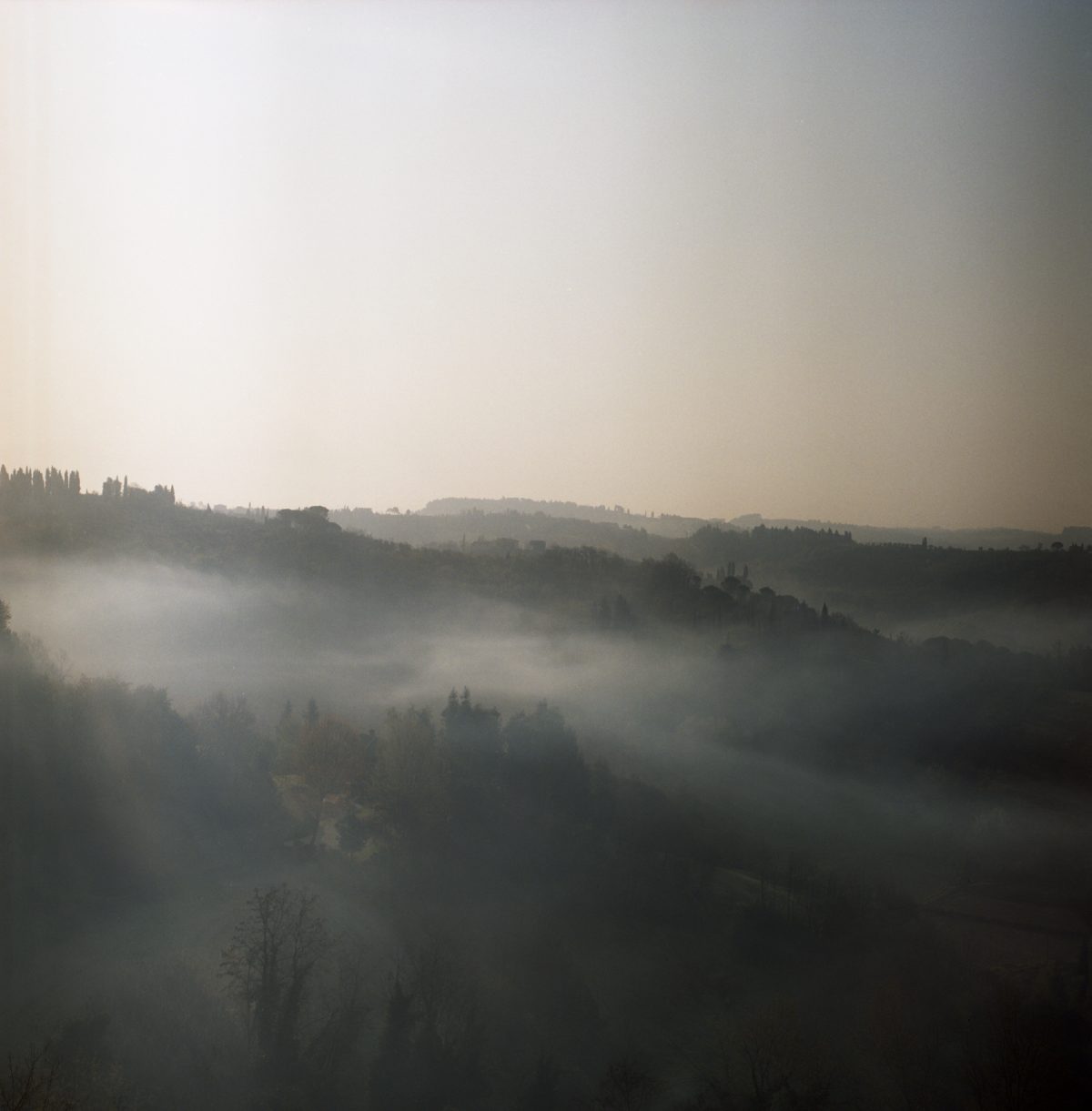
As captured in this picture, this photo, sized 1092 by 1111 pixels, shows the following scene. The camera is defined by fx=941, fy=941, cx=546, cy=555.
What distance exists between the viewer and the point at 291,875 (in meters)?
15.9

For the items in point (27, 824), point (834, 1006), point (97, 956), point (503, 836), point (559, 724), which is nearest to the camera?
point (97, 956)

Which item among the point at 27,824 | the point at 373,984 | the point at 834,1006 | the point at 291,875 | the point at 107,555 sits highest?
the point at 107,555

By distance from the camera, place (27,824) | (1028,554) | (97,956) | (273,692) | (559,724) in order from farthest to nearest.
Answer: (1028,554)
(273,692)
(559,724)
(27,824)
(97,956)

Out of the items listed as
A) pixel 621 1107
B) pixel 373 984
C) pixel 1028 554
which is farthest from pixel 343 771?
pixel 1028 554

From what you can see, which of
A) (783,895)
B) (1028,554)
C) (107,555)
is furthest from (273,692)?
(1028,554)

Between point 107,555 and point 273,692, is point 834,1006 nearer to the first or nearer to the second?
point 273,692

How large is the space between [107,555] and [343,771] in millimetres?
11539

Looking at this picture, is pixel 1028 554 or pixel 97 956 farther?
pixel 1028 554

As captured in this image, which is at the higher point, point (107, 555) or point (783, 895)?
point (107, 555)

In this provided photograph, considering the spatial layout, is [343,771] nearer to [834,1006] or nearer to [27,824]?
[27,824]

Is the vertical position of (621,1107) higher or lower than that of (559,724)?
lower

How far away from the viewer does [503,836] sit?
19578mm

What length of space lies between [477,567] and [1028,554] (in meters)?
24.2

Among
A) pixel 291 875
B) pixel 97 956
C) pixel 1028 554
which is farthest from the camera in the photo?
pixel 1028 554
